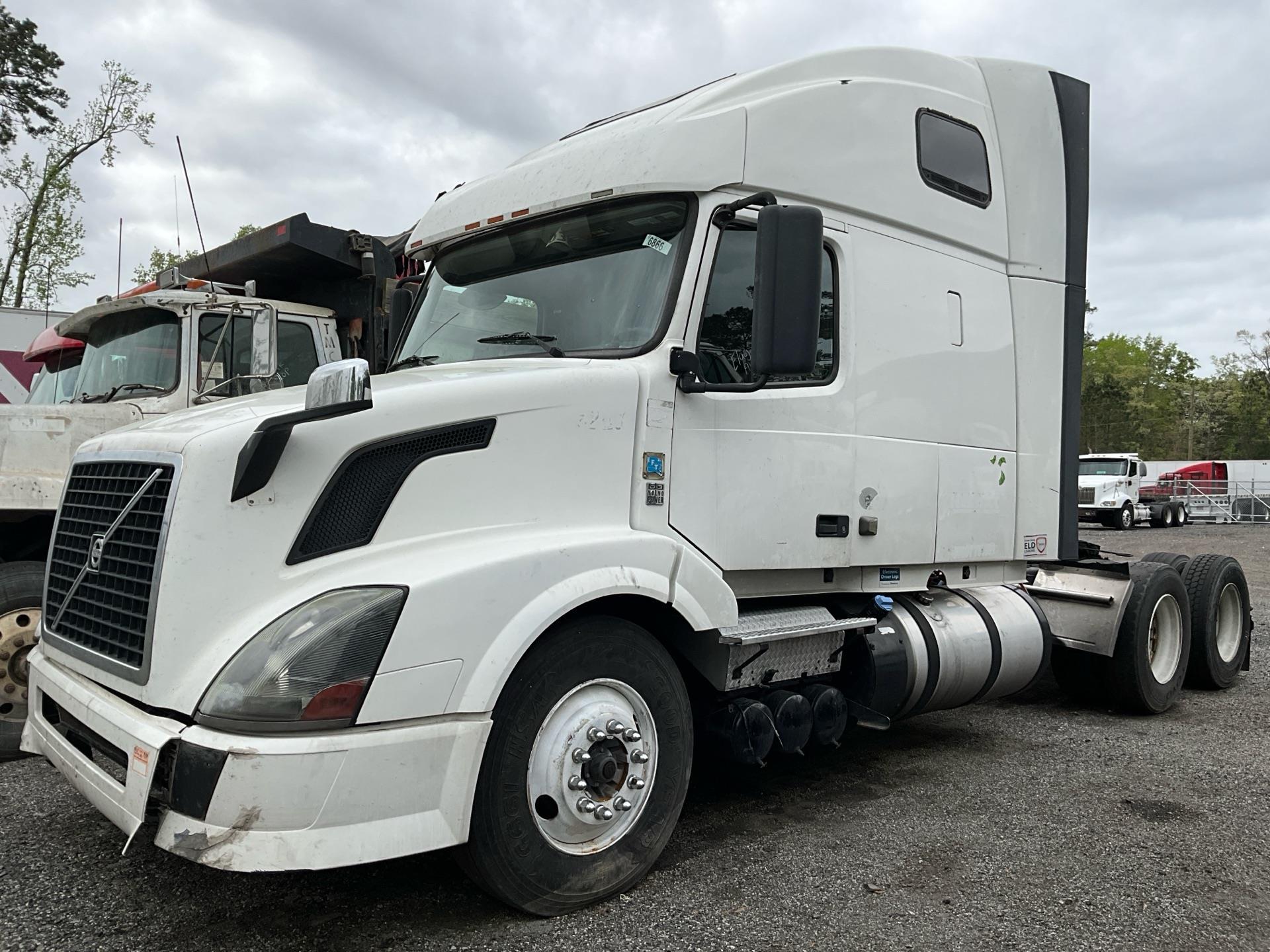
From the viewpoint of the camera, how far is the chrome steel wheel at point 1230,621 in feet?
24.9

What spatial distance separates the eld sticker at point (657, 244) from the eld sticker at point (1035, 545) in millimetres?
3009

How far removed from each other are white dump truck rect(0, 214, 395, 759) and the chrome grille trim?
5.31 feet

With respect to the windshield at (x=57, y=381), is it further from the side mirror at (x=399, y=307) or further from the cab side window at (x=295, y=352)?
the side mirror at (x=399, y=307)

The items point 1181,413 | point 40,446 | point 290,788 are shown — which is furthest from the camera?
point 1181,413

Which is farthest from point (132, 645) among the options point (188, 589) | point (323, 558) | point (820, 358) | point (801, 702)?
point (820, 358)

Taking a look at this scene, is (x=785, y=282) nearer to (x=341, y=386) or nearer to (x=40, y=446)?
(x=341, y=386)

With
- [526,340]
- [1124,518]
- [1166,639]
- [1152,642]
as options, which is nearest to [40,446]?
[526,340]

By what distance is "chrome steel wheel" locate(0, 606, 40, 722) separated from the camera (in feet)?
16.6

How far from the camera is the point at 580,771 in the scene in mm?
3357

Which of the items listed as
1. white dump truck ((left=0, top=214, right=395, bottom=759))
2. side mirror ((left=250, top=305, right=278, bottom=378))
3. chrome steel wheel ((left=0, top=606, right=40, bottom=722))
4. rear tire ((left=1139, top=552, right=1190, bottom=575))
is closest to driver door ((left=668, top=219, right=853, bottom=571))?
white dump truck ((left=0, top=214, right=395, bottom=759))

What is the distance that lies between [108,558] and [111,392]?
346cm

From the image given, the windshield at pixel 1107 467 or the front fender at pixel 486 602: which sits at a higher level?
the windshield at pixel 1107 467

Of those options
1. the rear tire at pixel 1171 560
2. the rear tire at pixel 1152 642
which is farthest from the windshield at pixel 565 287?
the rear tire at pixel 1171 560

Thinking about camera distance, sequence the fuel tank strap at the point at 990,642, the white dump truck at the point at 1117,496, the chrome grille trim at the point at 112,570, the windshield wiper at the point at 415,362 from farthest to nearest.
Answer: the white dump truck at the point at 1117,496
the fuel tank strap at the point at 990,642
the windshield wiper at the point at 415,362
the chrome grille trim at the point at 112,570
